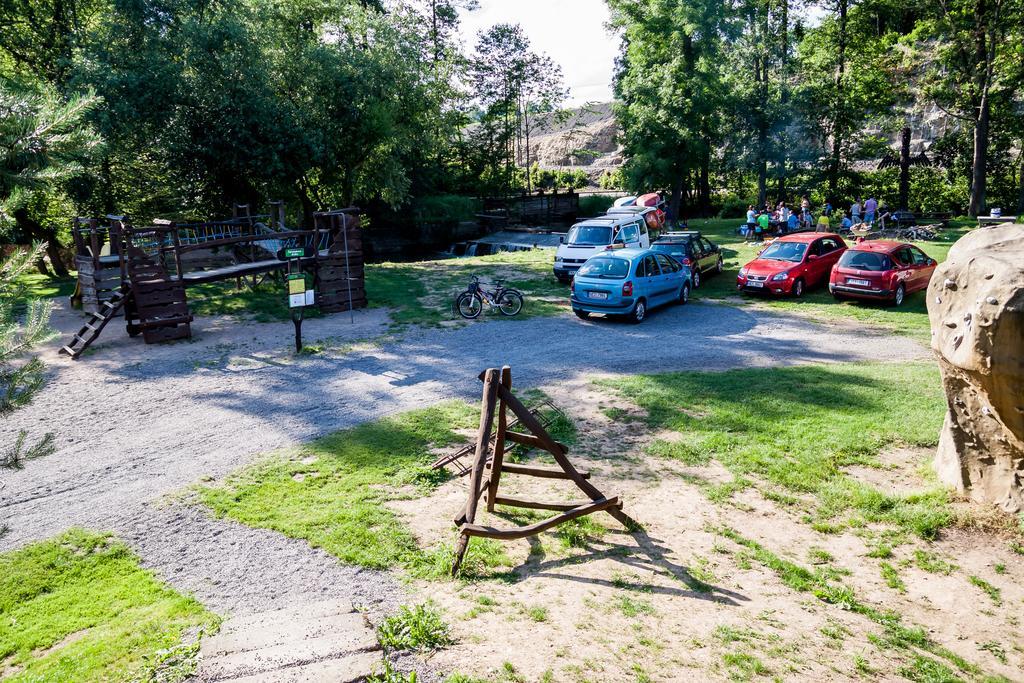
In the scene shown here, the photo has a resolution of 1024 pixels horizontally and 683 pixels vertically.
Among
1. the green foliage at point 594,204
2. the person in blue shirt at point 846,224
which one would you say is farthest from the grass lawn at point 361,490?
the green foliage at point 594,204

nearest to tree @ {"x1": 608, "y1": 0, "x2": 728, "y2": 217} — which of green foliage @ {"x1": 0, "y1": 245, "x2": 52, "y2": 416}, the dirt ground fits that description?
the dirt ground

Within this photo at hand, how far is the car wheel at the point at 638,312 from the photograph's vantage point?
685 inches

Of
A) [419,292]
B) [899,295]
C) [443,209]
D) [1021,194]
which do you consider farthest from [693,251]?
[1021,194]

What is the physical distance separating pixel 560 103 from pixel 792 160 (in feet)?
64.1

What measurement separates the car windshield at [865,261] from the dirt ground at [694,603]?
36.4 ft

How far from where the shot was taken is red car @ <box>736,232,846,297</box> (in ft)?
64.2

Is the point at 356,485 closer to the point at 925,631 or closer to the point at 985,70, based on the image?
the point at 925,631

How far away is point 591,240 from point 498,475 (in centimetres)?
1488

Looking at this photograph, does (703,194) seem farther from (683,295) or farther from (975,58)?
(683,295)

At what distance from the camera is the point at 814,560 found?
7.22 meters

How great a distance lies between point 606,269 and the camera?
1755 centimetres

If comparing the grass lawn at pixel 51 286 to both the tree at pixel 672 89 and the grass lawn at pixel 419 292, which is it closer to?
the grass lawn at pixel 419 292

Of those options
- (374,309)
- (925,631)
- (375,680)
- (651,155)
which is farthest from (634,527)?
(651,155)

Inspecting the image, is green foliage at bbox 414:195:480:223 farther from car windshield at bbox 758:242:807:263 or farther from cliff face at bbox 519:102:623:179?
car windshield at bbox 758:242:807:263
